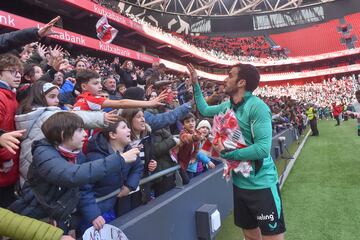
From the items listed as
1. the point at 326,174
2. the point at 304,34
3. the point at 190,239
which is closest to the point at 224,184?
the point at 190,239

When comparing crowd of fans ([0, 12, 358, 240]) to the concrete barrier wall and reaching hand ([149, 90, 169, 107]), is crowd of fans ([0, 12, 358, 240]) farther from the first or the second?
the concrete barrier wall

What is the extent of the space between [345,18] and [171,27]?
23890 millimetres

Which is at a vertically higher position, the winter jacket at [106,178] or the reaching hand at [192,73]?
the reaching hand at [192,73]

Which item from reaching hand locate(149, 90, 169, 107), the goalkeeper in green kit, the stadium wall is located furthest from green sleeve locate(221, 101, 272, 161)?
the stadium wall

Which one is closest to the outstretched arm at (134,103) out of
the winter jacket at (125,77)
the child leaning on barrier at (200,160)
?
the child leaning on barrier at (200,160)

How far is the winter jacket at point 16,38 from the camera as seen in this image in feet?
8.91

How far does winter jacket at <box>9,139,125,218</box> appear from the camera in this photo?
1.62 m

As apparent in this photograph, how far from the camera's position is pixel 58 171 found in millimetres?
1614

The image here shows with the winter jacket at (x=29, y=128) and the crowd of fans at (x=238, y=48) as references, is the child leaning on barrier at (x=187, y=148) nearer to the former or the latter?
the winter jacket at (x=29, y=128)

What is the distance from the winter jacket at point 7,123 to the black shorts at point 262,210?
5.45ft

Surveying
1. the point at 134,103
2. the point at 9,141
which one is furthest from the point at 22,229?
the point at 134,103

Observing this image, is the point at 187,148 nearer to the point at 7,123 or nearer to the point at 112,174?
the point at 112,174

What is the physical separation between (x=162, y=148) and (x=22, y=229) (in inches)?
72.8

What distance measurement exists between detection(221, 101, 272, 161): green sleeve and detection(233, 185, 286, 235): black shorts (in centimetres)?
29
